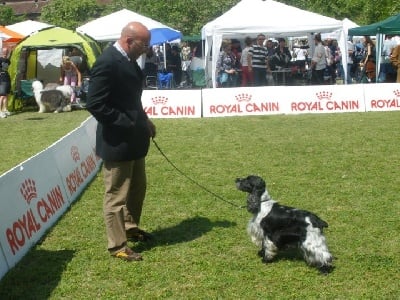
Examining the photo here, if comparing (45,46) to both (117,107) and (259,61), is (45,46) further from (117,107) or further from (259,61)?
(117,107)

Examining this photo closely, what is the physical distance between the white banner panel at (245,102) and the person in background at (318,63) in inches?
250

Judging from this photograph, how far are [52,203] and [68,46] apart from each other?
44.5ft

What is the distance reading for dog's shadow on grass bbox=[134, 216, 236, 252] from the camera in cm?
628

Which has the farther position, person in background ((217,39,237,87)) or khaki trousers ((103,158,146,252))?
person in background ((217,39,237,87))

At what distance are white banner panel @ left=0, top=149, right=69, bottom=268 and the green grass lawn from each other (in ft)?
0.43

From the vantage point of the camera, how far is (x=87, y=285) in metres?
5.22

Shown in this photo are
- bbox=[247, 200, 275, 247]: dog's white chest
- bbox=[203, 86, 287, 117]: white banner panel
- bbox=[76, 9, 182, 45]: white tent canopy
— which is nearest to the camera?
bbox=[247, 200, 275, 247]: dog's white chest

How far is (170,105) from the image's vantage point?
54.4 feet

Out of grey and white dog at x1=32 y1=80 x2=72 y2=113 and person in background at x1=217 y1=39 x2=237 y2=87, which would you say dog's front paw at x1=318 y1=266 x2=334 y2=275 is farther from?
person in background at x1=217 y1=39 x2=237 y2=87

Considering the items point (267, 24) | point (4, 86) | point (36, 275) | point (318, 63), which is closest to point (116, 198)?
point (36, 275)

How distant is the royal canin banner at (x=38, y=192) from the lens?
564 cm

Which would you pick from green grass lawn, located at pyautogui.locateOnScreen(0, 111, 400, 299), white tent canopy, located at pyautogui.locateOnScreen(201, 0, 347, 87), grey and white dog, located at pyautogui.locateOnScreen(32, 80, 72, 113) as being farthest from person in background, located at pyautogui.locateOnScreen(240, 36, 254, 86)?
green grass lawn, located at pyautogui.locateOnScreen(0, 111, 400, 299)

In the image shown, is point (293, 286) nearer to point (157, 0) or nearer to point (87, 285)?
point (87, 285)

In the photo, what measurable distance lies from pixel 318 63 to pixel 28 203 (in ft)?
57.8
